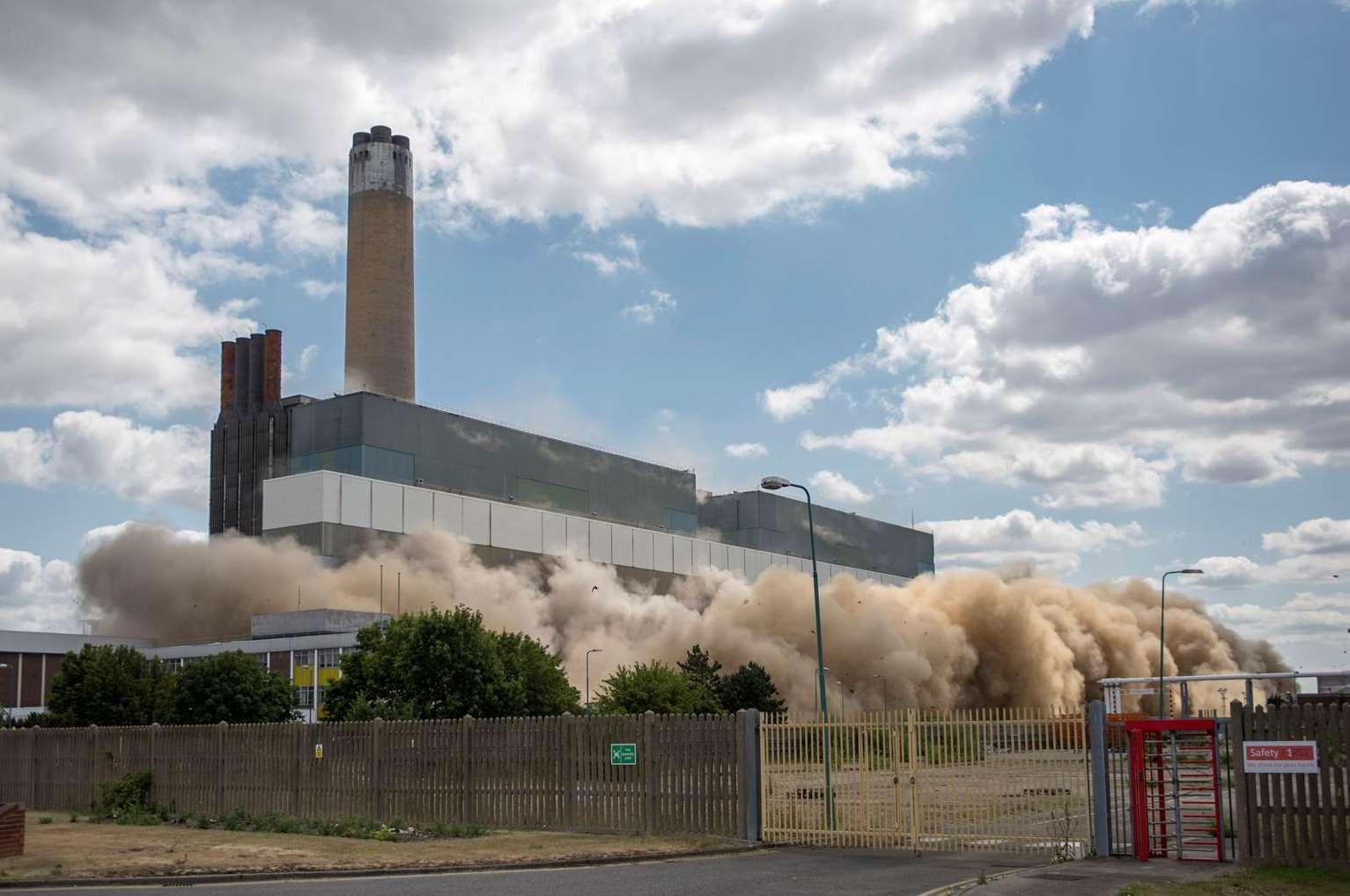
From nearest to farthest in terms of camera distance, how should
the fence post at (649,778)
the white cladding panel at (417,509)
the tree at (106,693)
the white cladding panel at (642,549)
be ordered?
the fence post at (649,778) < the tree at (106,693) < the white cladding panel at (417,509) < the white cladding panel at (642,549)

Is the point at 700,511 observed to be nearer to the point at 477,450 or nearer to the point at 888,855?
the point at 477,450

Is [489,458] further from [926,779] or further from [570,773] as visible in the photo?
[926,779]

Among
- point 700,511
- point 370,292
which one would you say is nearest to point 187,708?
point 370,292

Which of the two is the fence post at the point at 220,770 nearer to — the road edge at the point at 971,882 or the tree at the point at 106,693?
the road edge at the point at 971,882

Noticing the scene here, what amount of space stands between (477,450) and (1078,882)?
92282mm

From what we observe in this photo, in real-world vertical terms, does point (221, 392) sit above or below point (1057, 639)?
above

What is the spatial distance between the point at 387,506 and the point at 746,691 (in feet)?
114

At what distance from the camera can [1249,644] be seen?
434 ft

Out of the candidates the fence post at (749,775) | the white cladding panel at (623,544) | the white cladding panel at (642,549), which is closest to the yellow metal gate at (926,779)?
the fence post at (749,775)

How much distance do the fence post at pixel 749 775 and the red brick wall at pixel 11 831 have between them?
13.8 metres

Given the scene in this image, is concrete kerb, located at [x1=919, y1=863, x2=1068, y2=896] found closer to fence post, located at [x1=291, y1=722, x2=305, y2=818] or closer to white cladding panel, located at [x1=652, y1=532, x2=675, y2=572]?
fence post, located at [x1=291, y1=722, x2=305, y2=818]

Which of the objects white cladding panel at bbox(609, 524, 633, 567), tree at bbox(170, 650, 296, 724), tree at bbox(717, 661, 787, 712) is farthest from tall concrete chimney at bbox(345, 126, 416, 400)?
tree at bbox(170, 650, 296, 724)

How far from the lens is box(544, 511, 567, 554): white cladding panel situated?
4355 inches

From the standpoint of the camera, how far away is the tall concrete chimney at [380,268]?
108562 mm
